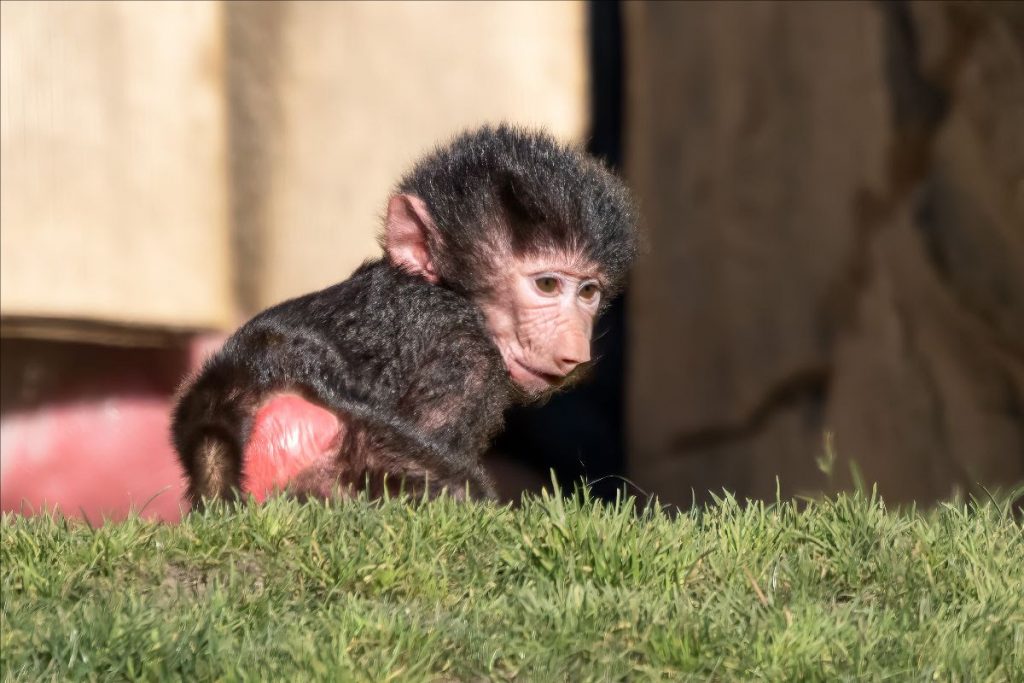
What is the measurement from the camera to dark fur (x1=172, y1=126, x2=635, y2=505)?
500cm

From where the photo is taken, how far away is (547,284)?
5527 mm

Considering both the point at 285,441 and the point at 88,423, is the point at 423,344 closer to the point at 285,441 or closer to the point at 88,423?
the point at 285,441

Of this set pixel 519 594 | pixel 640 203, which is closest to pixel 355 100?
pixel 640 203

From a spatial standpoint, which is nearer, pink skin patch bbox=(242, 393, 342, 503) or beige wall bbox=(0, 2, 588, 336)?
pink skin patch bbox=(242, 393, 342, 503)

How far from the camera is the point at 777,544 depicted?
416 centimetres

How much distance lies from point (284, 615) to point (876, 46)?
19.1 ft

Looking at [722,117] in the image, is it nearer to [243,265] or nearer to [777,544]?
[243,265]

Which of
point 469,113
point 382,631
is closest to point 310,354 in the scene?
point 382,631

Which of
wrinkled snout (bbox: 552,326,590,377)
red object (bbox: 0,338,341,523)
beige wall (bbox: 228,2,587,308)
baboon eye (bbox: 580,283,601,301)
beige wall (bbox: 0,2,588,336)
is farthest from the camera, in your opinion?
beige wall (bbox: 228,2,587,308)

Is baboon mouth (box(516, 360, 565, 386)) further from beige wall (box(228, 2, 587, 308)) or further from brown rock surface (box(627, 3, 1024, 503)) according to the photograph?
beige wall (box(228, 2, 587, 308))

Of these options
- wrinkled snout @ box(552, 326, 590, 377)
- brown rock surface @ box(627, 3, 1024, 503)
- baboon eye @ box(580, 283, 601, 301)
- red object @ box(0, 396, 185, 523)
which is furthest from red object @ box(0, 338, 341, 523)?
wrinkled snout @ box(552, 326, 590, 377)

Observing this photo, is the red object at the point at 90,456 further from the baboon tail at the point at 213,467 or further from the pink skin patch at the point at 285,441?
the pink skin patch at the point at 285,441

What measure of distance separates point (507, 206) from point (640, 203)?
8.68 ft

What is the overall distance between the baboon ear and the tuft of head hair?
3 centimetres
